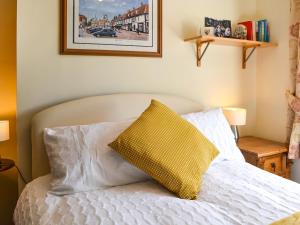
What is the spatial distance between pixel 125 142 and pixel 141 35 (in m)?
1.04

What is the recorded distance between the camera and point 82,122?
1.97m

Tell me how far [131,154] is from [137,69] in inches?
36.3

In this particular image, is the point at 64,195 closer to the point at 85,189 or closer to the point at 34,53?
the point at 85,189

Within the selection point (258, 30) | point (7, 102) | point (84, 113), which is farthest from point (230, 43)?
point (7, 102)

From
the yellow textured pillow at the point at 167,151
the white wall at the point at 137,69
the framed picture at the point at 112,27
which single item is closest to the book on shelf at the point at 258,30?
the white wall at the point at 137,69

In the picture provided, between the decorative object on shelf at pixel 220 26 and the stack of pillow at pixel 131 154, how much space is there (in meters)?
1.14

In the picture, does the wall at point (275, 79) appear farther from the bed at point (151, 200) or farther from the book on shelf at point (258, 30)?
the bed at point (151, 200)

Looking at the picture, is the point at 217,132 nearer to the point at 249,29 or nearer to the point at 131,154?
the point at 131,154

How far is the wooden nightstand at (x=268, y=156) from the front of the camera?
230 cm

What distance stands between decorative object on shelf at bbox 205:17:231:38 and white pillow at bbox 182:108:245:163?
0.85 metres

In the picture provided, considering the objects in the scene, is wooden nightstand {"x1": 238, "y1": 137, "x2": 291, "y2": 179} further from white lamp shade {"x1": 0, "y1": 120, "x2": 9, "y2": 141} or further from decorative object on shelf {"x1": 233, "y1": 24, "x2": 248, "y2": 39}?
white lamp shade {"x1": 0, "y1": 120, "x2": 9, "y2": 141}

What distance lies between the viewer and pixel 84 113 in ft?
6.50

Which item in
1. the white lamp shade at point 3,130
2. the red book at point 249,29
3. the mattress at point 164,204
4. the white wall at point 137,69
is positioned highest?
the red book at point 249,29

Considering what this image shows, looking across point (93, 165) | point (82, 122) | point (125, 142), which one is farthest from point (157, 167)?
point (82, 122)
